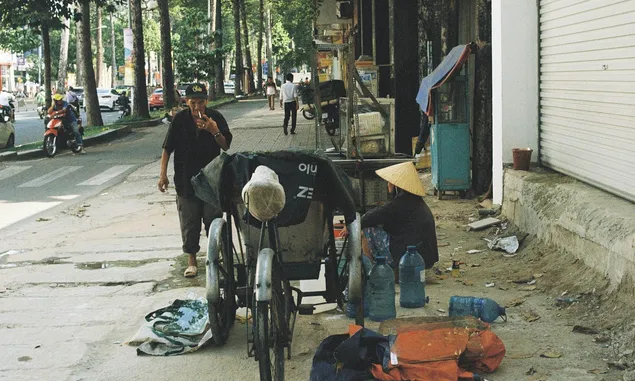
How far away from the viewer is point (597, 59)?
8156 millimetres

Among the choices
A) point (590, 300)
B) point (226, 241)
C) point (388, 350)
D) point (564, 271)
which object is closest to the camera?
point (388, 350)

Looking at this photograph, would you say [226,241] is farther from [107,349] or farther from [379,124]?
[379,124]

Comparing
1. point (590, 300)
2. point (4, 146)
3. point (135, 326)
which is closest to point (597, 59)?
point (590, 300)

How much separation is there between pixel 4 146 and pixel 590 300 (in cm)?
2021

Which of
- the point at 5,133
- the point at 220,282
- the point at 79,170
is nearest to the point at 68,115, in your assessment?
the point at 5,133

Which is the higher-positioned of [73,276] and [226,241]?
[226,241]

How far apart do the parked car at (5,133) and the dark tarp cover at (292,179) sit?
1992 cm

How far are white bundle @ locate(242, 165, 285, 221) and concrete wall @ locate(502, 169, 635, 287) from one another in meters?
2.78

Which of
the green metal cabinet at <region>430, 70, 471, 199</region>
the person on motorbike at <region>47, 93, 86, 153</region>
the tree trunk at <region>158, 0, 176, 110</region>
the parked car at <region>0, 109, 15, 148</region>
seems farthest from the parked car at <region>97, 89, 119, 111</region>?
the green metal cabinet at <region>430, 70, 471, 199</region>

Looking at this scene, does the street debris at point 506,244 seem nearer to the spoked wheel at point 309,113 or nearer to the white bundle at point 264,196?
the white bundle at point 264,196

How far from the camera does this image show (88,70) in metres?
28.5

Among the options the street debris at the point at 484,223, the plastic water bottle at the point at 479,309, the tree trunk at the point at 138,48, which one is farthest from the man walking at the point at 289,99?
the plastic water bottle at the point at 479,309

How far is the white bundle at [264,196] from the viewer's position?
4832mm

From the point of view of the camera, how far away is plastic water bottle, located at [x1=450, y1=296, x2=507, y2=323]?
6.54 meters
